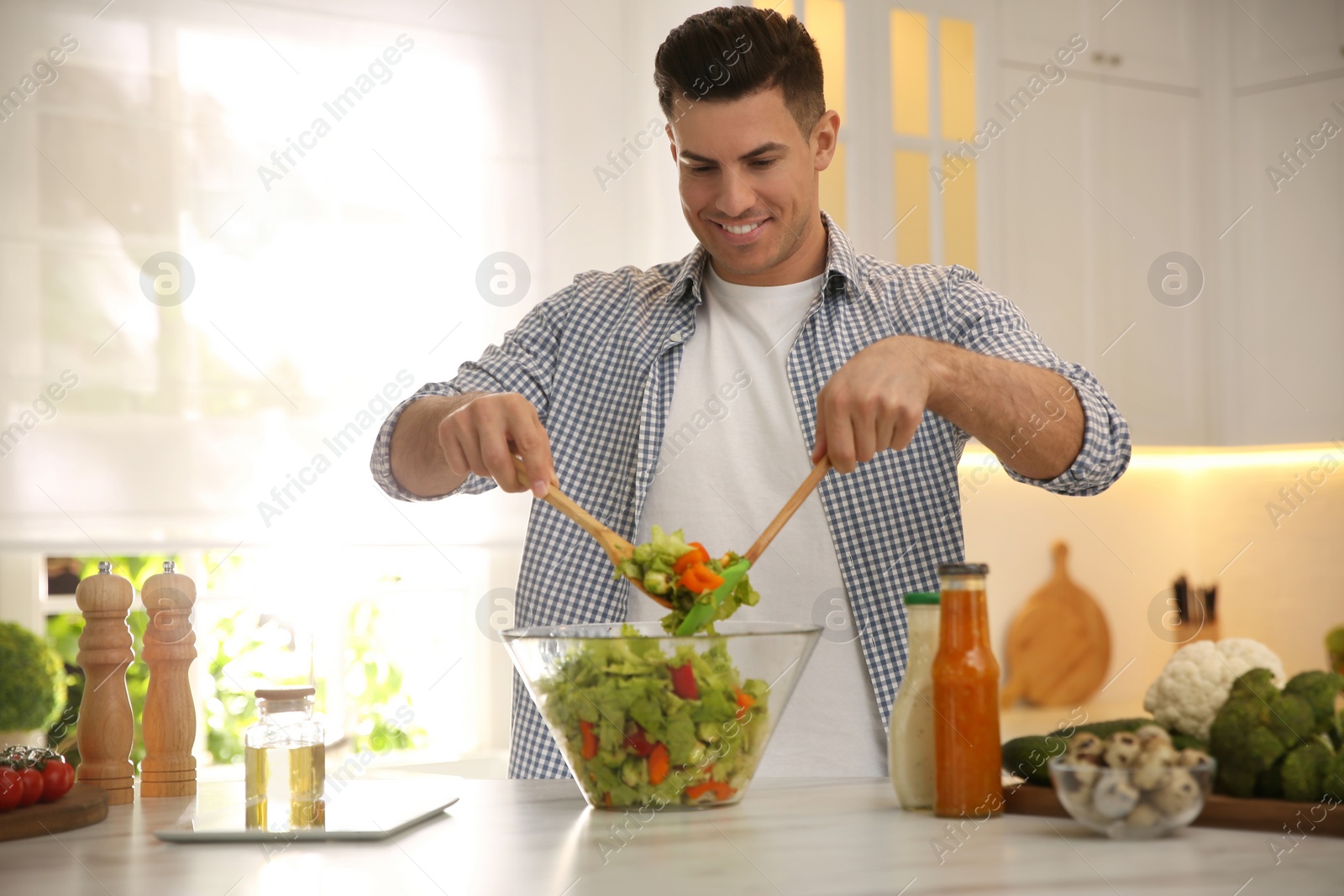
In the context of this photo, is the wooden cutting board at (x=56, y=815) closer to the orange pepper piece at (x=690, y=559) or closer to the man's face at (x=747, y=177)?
the orange pepper piece at (x=690, y=559)

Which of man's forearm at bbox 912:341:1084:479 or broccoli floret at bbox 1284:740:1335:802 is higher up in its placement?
man's forearm at bbox 912:341:1084:479

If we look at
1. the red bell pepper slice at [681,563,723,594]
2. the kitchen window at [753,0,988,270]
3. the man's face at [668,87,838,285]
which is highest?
the kitchen window at [753,0,988,270]

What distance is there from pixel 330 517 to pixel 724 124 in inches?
52.8

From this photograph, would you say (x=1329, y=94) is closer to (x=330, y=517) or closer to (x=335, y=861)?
(x=330, y=517)

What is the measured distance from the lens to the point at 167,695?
124cm

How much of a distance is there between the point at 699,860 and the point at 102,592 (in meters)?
0.68

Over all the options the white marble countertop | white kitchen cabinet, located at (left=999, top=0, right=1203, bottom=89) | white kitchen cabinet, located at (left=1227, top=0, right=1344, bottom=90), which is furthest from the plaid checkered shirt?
white kitchen cabinet, located at (left=1227, top=0, right=1344, bottom=90)

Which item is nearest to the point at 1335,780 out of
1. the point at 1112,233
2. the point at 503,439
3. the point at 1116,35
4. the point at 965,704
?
the point at 965,704

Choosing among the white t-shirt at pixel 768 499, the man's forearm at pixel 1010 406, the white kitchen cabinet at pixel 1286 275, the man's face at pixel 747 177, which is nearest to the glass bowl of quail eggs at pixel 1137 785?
the man's forearm at pixel 1010 406

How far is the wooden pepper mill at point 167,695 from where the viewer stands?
1228mm

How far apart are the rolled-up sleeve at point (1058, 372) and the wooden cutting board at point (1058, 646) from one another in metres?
1.65

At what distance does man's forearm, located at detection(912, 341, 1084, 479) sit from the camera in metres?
1.35

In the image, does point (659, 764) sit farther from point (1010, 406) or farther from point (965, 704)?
point (1010, 406)

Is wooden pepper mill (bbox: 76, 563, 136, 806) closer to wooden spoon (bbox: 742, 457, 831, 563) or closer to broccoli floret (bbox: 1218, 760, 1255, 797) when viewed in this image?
wooden spoon (bbox: 742, 457, 831, 563)
